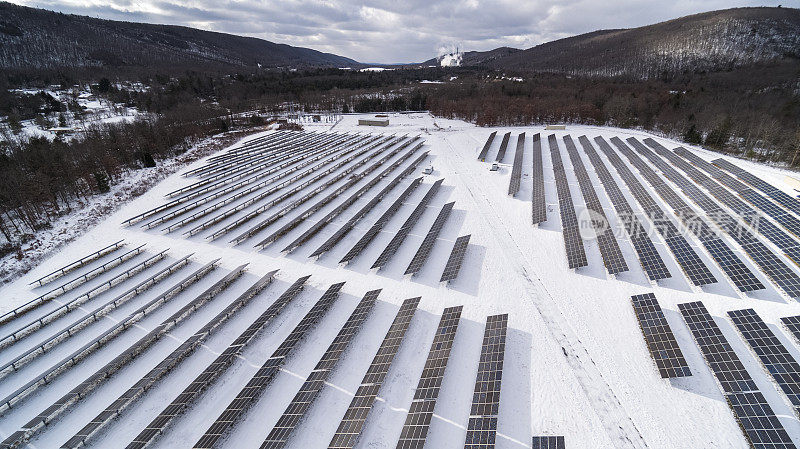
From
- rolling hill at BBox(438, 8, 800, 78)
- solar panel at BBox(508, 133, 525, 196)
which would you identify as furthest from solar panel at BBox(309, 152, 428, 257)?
rolling hill at BBox(438, 8, 800, 78)

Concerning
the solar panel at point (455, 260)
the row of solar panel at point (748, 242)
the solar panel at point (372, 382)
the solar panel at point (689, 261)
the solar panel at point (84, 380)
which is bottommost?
the solar panel at point (84, 380)

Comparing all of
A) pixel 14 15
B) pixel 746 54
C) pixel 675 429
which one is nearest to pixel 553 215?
pixel 675 429

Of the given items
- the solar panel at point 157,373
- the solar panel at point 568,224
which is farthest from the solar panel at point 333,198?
the solar panel at point 568,224

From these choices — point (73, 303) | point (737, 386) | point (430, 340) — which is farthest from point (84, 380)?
point (737, 386)

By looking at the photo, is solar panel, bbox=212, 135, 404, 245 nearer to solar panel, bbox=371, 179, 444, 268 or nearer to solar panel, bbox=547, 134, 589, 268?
solar panel, bbox=371, 179, 444, 268

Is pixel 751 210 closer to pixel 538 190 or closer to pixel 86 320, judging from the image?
pixel 538 190

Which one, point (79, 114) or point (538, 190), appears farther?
point (79, 114)

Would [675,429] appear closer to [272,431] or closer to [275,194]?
[272,431]

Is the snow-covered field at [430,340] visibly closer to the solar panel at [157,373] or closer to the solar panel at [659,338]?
the solar panel at [157,373]
